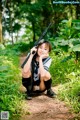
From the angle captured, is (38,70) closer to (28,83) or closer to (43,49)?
(28,83)

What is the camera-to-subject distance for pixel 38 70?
6.41m

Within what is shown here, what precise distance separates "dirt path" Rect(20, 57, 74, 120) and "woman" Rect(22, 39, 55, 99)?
0.74 feet

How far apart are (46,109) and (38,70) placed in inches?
42.6

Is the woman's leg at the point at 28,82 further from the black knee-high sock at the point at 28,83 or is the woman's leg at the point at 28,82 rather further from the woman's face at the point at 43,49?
the woman's face at the point at 43,49

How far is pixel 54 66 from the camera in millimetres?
9141

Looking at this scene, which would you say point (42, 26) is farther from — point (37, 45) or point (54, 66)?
point (37, 45)

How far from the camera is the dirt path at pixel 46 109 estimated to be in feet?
16.9

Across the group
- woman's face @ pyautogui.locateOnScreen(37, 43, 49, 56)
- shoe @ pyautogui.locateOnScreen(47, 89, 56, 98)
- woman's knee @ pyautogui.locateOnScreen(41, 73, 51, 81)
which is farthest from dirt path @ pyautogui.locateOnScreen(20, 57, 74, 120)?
woman's face @ pyautogui.locateOnScreen(37, 43, 49, 56)

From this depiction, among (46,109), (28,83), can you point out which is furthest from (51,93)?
(46,109)

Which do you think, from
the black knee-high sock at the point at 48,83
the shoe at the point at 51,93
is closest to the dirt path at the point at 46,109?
the shoe at the point at 51,93

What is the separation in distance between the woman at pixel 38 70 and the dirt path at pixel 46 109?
227 millimetres

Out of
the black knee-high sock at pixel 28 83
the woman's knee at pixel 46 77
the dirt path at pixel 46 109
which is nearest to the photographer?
the dirt path at pixel 46 109

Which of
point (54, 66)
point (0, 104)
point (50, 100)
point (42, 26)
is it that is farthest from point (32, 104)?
point (42, 26)

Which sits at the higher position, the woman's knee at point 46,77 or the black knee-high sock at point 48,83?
the woman's knee at point 46,77
